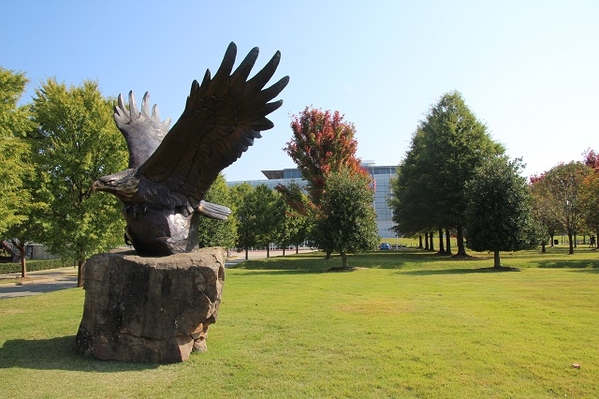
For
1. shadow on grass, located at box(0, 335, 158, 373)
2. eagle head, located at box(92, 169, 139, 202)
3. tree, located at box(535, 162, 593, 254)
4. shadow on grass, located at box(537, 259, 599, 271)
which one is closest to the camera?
shadow on grass, located at box(0, 335, 158, 373)

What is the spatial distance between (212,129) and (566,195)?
35154mm

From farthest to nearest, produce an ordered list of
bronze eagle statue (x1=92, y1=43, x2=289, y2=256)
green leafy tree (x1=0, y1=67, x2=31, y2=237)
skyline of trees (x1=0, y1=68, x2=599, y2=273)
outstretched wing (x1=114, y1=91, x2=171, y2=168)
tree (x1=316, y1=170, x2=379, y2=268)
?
tree (x1=316, y1=170, x2=379, y2=268), skyline of trees (x1=0, y1=68, x2=599, y2=273), green leafy tree (x1=0, y1=67, x2=31, y2=237), outstretched wing (x1=114, y1=91, x2=171, y2=168), bronze eagle statue (x1=92, y1=43, x2=289, y2=256)

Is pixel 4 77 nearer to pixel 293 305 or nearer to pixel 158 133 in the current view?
pixel 158 133

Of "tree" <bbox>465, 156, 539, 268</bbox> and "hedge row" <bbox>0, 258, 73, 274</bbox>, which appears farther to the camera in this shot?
"hedge row" <bbox>0, 258, 73, 274</bbox>

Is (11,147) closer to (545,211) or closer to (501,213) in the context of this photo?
(501,213)

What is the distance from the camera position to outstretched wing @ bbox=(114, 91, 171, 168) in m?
8.08

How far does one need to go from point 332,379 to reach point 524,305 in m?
6.92

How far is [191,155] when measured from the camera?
7086mm

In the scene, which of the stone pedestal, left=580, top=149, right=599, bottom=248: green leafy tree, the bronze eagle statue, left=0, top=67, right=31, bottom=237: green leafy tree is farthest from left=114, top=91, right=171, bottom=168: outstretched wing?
left=580, top=149, right=599, bottom=248: green leafy tree

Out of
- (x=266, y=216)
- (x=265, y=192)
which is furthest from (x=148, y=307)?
(x=265, y=192)

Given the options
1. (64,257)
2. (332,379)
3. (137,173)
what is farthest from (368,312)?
(64,257)

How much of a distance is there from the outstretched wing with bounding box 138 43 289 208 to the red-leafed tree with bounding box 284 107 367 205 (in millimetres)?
21180

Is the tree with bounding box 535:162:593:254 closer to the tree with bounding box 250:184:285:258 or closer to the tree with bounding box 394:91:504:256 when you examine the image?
the tree with bounding box 394:91:504:256

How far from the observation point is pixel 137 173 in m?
7.43
